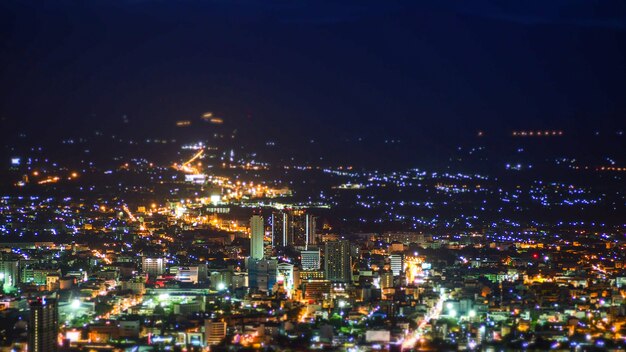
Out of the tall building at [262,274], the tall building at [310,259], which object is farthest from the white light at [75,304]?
the tall building at [310,259]

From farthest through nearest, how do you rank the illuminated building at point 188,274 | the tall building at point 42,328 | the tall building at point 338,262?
the illuminated building at point 188,274
the tall building at point 338,262
the tall building at point 42,328

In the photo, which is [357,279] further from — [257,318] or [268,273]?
[257,318]

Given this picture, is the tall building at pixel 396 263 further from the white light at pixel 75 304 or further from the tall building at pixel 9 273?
the tall building at pixel 9 273

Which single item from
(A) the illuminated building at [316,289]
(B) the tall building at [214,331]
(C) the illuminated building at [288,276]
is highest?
(C) the illuminated building at [288,276]

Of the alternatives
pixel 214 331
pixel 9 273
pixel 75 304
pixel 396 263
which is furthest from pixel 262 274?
pixel 214 331

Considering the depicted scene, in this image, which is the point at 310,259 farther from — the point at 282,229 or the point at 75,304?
the point at 75,304

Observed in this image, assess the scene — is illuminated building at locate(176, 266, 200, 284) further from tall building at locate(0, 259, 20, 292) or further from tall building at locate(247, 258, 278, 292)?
tall building at locate(0, 259, 20, 292)
